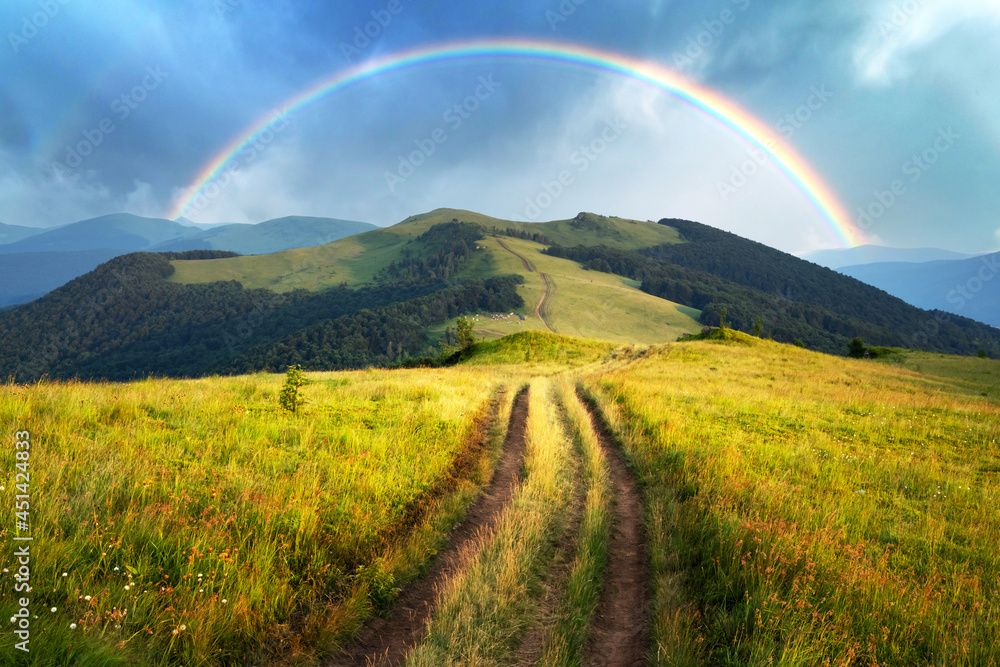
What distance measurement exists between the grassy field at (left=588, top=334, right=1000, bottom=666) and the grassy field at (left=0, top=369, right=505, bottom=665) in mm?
3896

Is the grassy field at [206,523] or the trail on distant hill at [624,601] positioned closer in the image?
the grassy field at [206,523]

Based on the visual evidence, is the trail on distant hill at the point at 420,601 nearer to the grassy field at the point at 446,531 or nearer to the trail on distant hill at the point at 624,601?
the grassy field at the point at 446,531

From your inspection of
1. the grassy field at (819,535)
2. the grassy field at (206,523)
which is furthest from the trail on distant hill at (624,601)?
the grassy field at (206,523)

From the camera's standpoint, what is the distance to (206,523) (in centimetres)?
482

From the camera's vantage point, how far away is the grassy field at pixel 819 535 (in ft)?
13.8

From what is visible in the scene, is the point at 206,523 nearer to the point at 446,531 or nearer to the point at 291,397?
the point at 446,531

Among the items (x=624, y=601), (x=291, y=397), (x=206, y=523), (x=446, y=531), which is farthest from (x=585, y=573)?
(x=291, y=397)

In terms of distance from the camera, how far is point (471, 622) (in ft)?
15.2

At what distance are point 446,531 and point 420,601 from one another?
1618mm

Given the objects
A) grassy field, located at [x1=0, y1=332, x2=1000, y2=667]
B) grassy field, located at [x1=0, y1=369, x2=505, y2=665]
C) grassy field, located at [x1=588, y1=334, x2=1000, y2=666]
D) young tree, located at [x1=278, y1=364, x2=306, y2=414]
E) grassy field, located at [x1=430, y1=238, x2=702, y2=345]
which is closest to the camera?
grassy field, located at [x1=0, y1=369, x2=505, y2=665]

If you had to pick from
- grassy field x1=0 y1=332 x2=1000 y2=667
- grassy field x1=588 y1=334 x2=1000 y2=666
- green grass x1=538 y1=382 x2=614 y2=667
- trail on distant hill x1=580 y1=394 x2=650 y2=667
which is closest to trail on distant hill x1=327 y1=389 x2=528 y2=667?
grassy field x1=0 y1=332 x2=1000 y2=667

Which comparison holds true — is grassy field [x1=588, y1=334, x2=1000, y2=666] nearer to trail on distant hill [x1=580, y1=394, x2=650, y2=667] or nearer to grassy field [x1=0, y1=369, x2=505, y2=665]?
trail on distant hill [x1=580, y1=394, x2=650, y2=667]

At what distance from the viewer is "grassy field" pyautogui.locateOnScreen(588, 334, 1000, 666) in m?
4.19

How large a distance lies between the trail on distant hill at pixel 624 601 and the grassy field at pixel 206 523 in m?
2.59
